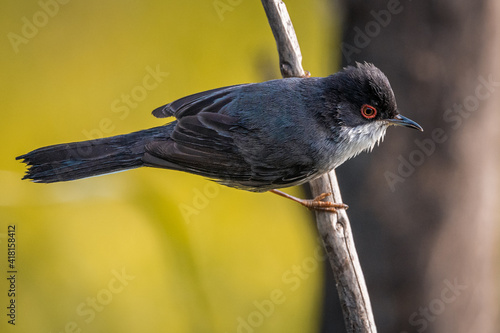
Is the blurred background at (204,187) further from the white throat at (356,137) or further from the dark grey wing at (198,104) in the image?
the white throat at (356,137)

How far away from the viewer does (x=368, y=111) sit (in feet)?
10.6

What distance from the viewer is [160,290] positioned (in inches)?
191

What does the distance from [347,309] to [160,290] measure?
2.13m

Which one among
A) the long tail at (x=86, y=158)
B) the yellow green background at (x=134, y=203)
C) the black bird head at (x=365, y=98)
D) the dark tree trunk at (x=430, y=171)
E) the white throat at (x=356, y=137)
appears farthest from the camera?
the yellow green background at (x=134, y=203)

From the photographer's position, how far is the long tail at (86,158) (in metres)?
3.00

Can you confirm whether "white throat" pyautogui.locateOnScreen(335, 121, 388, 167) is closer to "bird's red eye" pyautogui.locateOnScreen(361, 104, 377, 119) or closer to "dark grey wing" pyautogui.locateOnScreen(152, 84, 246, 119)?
"bird's red eye" pyautogui.locateOnScreen(361, 104, 377, 119)

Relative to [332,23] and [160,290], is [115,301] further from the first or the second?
[332,23]

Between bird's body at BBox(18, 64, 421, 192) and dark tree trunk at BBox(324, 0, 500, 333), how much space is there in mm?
1283

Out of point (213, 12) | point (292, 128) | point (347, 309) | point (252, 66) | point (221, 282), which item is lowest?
point (347, 309)

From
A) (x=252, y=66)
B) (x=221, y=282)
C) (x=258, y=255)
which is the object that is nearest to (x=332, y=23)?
(x=252, y=66)

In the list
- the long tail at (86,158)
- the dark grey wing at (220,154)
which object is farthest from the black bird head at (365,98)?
the long tail at (86,158)

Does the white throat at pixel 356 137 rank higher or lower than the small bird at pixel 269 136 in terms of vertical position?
lower

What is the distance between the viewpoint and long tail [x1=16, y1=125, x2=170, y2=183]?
3.00 metres

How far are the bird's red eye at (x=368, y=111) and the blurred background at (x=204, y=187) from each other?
130 centimetres
